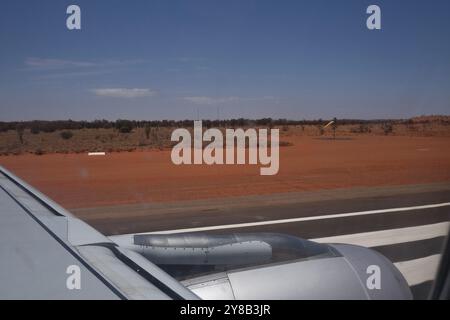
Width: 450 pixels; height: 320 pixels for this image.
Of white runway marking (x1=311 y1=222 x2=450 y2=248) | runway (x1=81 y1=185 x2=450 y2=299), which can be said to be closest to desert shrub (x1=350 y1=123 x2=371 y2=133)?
runway (x1=81 y1=185 x2=450 y2=299)

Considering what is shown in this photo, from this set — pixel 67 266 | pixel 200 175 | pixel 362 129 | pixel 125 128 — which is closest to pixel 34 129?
pixel 125 128

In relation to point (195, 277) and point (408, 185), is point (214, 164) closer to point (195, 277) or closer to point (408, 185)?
point (408, 185)

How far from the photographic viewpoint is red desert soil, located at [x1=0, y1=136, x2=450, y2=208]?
15.9 m

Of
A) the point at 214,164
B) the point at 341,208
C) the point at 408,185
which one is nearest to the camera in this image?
the point at 341,208

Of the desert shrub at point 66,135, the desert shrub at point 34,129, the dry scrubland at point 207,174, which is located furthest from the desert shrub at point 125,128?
the dry scrubland at point 207,174

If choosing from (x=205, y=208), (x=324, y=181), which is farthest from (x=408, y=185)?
(x=205, y=208)

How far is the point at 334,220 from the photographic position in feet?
35.2

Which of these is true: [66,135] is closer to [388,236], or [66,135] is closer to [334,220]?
[334,220]

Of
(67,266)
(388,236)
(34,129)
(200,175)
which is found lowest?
(388,236)

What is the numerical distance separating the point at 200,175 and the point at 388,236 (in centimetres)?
1269

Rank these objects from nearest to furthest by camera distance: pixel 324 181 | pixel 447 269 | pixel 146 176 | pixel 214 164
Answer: pixel 447 269 → pixel 324 181 → pixel 146 176 → pixel 214 164

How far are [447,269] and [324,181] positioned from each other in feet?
53.7

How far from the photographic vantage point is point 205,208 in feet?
41.2
